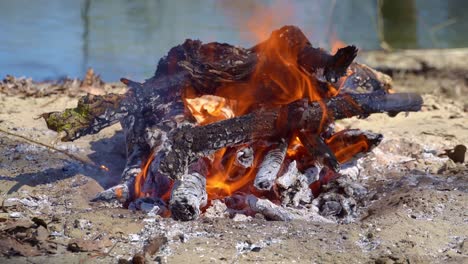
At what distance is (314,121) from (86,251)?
1.48 meters

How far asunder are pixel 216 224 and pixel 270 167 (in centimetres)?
48

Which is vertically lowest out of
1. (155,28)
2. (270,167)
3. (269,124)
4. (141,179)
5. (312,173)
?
(155,28)

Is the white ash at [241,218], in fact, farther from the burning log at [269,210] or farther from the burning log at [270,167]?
the burning log at [270,167]

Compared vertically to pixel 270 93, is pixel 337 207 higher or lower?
lower

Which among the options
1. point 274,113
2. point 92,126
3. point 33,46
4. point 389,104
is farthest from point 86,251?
point 33,46

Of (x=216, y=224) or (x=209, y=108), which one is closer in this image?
(x=216, y=224)

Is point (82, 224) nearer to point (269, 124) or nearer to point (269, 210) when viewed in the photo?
point (269, 210)

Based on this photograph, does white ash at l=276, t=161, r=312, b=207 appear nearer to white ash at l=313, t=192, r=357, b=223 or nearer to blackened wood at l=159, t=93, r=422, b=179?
white ash at l=313, t=192, r=357, b=223

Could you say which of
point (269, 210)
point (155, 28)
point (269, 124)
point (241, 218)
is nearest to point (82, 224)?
point (241, 218)

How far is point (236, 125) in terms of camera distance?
3.57 meters

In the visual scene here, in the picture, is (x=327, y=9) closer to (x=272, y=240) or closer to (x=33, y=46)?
(x=33, y=46)

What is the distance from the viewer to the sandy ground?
9.47 ft

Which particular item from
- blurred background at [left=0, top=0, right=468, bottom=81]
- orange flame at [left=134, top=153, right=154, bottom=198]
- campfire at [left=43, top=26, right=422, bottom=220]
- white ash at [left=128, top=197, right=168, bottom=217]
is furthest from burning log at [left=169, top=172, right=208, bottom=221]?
blurred background at [left=0, top=0, right=468, bottom=81]

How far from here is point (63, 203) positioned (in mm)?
3588
